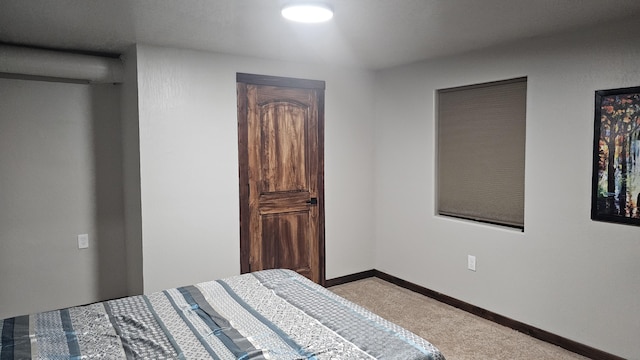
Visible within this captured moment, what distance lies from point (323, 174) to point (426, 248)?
122 cm

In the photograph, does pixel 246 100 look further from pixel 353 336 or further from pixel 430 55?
pixel 353 336

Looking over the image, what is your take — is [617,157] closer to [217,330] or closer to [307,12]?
[307,12]

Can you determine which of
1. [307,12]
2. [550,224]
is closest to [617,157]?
[550,224]

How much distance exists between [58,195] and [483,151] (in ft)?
11.8

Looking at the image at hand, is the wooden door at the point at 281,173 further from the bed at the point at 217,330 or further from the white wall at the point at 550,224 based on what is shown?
the bed at the point at 217,330

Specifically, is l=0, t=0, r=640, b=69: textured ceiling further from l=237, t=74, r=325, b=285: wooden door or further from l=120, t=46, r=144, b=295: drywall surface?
l=237, t=74, r=325, b=285: wooden door

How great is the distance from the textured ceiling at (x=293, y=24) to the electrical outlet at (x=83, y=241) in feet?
5.15

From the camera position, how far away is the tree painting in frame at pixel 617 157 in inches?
104

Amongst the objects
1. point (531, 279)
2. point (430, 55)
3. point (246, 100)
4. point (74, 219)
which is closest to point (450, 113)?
point (430, 55)

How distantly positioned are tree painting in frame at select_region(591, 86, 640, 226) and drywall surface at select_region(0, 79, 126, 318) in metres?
3.74

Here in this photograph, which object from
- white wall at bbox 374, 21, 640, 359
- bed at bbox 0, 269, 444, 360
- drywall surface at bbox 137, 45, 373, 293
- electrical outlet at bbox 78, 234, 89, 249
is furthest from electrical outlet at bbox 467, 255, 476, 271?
electrical outlet at bbox 78, 234, 89, 249

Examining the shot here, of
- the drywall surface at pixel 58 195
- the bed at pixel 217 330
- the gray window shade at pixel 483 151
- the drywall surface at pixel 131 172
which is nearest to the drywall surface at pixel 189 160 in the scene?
the drywall surface at pixel 131 172

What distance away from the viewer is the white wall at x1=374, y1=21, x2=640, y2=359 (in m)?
2.75

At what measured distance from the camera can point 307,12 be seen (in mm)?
2373
